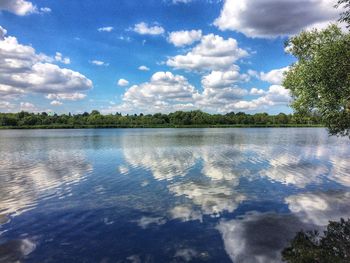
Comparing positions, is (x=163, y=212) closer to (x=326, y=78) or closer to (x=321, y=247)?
(x=321, y=247)

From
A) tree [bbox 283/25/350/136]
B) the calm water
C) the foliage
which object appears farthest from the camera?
tree [bbox 283/25/350/136]

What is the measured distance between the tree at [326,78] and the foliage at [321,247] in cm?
1218

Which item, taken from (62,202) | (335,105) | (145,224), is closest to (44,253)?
(145,224)

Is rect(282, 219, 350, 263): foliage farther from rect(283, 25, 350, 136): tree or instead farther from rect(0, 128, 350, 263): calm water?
rect(283, 25, 350, 136): tree

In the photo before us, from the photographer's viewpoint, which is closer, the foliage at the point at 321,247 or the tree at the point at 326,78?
the foliage at the point at 321,247

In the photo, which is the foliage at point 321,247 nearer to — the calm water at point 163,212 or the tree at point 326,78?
the calm water at point 163,212

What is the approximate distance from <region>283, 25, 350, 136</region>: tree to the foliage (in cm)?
1218

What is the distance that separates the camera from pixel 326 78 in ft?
97.2

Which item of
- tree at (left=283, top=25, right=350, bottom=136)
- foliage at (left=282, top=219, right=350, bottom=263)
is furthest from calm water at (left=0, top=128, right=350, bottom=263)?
tree at (left=283, top=25, right=350, bottom=136)

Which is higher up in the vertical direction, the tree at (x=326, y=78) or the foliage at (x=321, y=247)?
the tree at (x=326, y=78)

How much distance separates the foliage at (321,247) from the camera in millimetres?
12023

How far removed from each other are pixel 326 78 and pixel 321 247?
21.0m

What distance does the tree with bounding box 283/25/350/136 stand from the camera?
2606cm

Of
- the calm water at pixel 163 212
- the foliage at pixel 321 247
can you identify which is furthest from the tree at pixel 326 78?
the foliage at pixel 321 247
